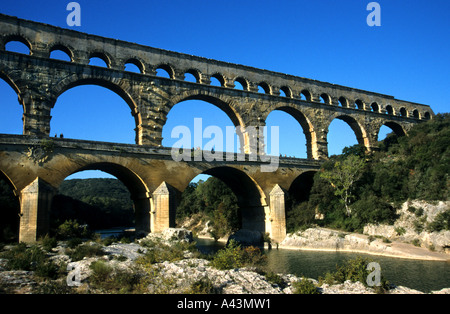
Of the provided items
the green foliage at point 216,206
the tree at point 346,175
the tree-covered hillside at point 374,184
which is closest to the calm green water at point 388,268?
the tree-covered hillside at point 374,184

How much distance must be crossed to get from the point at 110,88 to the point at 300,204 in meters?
18.7

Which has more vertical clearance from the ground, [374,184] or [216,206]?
[374,184]

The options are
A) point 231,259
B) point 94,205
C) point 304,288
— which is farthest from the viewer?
point 94,205

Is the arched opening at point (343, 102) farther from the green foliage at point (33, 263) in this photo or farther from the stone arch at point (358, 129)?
the green foliage at point (33, 263)

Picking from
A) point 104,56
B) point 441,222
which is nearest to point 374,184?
point 441,222

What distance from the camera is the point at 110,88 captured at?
86.3 ft

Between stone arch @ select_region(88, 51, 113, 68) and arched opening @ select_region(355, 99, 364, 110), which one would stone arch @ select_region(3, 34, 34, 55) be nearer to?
stone arch @ select_region(88, 51, 113, 68)

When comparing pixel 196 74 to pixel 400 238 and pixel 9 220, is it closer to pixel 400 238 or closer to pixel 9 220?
pixel 9 220

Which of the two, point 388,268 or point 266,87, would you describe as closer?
point 388,268

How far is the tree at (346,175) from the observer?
96.5 feet

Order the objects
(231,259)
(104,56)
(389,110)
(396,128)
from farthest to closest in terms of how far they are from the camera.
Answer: (396,128) → (389,110) → (104,56) → (231,259)

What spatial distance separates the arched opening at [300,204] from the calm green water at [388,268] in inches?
181

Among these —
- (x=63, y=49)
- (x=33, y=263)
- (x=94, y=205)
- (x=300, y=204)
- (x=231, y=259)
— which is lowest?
(x=231, y=259)
